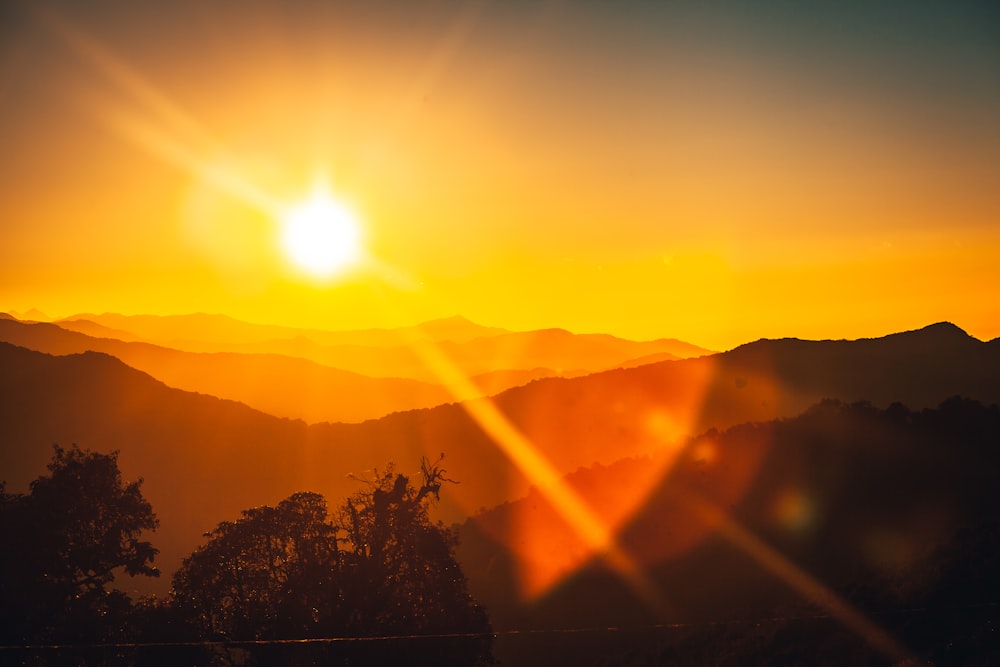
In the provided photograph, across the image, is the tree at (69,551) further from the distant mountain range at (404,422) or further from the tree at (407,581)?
the distant mountain range at (404,422)

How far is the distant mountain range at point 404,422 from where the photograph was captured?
4636 inches

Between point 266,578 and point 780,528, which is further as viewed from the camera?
point 780,528

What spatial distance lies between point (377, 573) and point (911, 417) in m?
58.1

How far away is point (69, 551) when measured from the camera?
2594 centimetres

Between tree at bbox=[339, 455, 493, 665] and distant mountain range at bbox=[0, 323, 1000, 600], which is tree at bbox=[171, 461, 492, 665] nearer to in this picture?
tree at bbox=[339, 455, 493, 665]

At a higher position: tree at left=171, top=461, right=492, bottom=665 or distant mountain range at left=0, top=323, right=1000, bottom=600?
distant mountain range at left=0, top=323, right=1000, bottom=600

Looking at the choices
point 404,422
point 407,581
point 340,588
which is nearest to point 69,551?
point 340,588

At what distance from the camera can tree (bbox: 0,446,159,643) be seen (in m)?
23.8

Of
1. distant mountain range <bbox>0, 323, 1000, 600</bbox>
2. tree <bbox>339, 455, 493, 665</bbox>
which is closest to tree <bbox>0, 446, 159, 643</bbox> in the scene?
tree <bbox>339, 455, 493, 665</bbox>

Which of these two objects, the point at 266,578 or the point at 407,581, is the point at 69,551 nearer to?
the point at 266,578

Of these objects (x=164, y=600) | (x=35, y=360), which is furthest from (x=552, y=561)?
(x=35, y=360)

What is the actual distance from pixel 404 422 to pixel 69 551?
114203mm

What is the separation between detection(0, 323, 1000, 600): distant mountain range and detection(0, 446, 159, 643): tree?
8202cm

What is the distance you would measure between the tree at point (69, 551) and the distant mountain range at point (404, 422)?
82.0 metres
